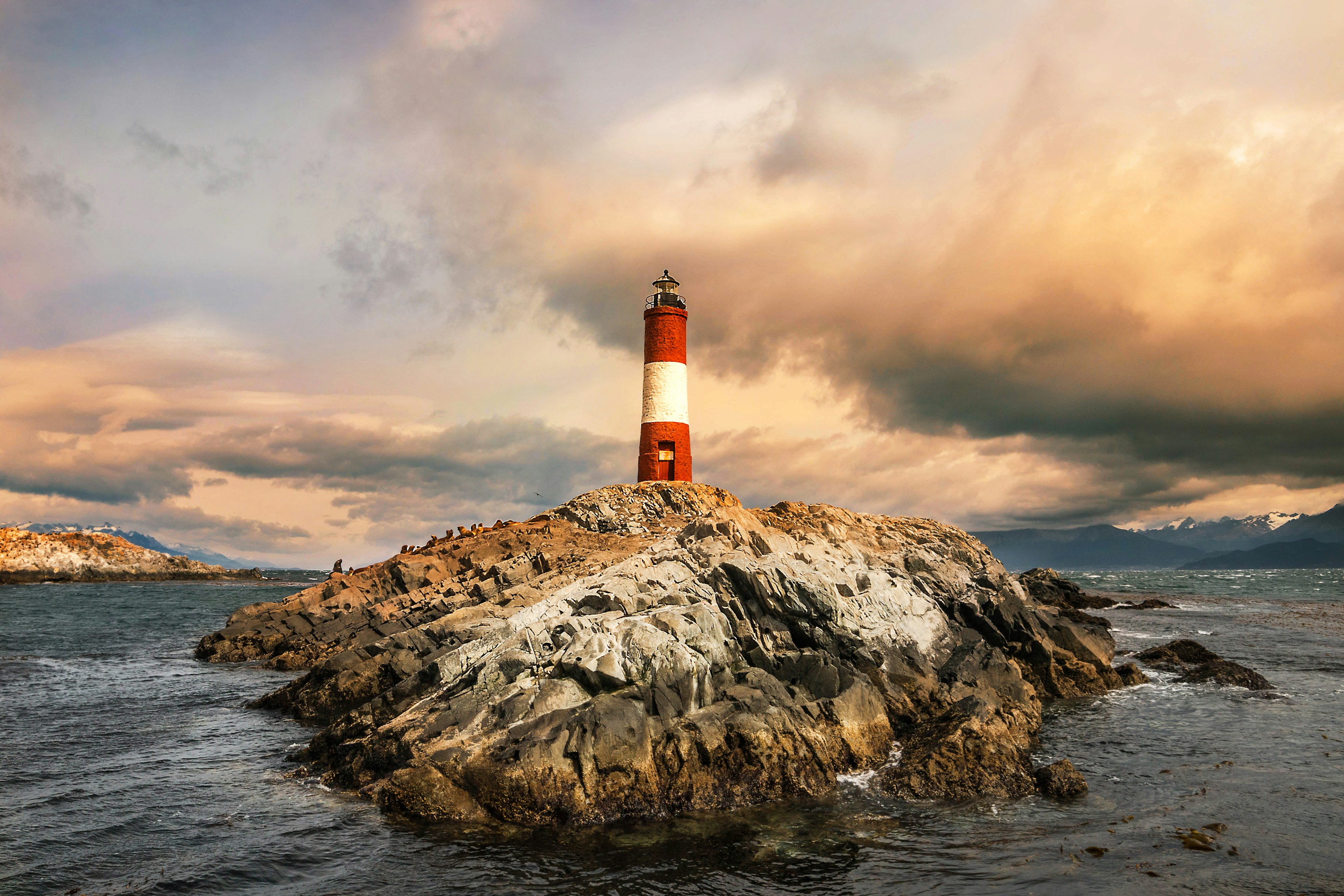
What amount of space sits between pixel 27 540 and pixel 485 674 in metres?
117

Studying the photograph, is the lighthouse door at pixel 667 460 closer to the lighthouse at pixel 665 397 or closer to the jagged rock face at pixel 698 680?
the lighthouse at pixel 665 397

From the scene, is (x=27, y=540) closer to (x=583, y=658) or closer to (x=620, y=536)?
(x=620, y=536)

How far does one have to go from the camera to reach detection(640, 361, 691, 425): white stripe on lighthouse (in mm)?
43062

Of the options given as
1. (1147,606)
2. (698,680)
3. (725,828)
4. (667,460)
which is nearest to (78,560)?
(667,460)

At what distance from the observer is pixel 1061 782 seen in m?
15.0

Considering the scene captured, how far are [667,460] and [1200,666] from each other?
1016 inches

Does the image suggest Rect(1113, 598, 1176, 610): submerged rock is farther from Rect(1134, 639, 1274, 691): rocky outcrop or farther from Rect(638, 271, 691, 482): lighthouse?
Rect(638, 271, 691, 482): lighthouse

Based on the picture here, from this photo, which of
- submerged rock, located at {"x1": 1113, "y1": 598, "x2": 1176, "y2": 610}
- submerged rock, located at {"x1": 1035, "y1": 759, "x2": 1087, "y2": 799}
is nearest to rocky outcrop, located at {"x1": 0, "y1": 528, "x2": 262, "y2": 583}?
submerged rock, located at {"x1": 1113, "y1": 598, "x2": 1176, "y2": 610}

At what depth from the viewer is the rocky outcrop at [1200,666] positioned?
25000 millimetres

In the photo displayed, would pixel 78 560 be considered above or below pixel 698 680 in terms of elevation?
above

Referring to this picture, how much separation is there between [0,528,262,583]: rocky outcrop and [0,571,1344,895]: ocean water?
9621 cm

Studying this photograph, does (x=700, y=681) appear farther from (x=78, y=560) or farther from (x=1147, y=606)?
(x=78, y=560)

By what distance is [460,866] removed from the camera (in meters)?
12.1

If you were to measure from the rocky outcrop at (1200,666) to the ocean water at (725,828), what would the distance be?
1615 mm
